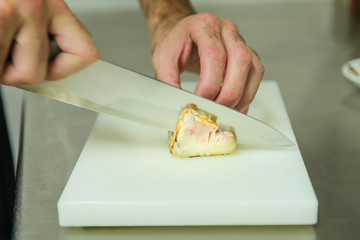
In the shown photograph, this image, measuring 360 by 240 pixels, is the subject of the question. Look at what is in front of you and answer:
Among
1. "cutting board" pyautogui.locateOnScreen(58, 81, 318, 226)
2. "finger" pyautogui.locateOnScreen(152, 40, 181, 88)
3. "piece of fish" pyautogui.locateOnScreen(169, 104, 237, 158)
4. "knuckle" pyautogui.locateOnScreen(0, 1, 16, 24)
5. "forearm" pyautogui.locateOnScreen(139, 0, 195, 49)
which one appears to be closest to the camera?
"knuckle" pyautogui.locateOnScreen(0, 1, 16, 24)

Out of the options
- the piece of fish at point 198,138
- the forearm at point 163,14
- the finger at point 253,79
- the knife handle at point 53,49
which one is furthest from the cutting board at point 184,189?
the forearm at point 163,14

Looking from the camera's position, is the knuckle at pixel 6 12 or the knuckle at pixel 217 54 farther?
the knuckle at pixel 217 54

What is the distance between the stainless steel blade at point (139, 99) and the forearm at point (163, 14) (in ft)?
0.90

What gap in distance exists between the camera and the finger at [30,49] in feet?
2.39

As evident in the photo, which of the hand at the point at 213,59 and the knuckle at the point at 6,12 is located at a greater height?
the knuckle at the point at 6,12

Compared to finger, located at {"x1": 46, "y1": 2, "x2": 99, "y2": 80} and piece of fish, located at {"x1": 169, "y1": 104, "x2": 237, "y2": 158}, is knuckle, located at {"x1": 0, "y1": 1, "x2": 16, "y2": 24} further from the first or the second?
piece of fish, located at {"x1": 169, "y1": 104, "x2": 237, "y2": 158}

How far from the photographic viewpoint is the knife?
91cm

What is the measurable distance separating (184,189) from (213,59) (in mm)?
273

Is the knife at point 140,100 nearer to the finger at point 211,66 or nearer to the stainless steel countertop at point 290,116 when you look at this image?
the finger at point 211,66

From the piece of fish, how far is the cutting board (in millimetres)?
15

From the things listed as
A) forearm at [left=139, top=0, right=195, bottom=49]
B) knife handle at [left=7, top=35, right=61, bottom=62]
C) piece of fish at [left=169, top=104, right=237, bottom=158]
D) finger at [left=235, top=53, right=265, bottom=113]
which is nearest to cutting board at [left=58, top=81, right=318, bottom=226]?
piece of fish at [left=169, top=104, right=237, bottom=158]

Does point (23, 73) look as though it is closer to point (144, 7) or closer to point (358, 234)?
point (358, 234)

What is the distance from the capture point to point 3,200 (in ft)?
4.86

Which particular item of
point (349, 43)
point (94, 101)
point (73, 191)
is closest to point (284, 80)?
point (349, 43)
